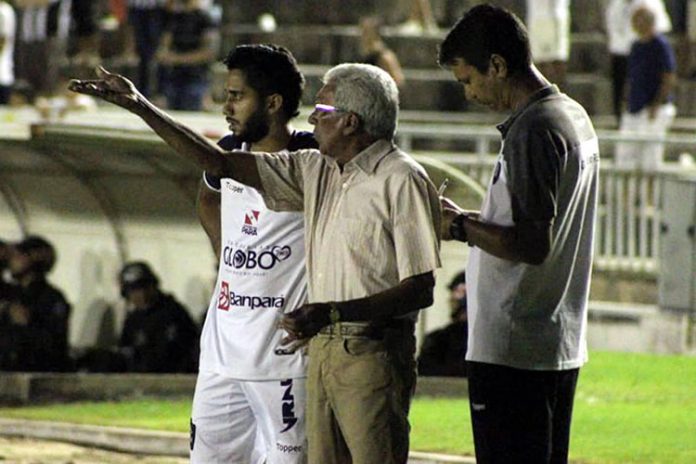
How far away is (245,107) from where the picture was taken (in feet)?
23.7

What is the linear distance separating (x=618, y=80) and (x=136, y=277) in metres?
7.02

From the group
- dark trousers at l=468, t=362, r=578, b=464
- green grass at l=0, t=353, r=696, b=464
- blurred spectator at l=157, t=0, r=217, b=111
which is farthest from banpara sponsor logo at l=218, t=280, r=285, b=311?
blurred spectator at l=157, t=0, r=217, b=111

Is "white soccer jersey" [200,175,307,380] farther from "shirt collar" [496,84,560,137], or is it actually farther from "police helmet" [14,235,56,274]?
"police helmet" [14,235,56,274]

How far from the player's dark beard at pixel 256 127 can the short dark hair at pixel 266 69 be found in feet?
0.23

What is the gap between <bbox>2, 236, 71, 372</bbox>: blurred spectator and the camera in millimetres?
15055

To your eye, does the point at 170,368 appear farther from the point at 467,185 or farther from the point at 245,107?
the point at 245,107

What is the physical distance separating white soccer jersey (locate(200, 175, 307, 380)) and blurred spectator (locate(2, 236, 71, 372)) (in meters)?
7.93

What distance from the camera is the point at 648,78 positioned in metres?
18.7

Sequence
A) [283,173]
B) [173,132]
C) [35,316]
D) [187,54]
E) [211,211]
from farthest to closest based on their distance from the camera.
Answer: [187,54], [35,316], [211,211], [283,173], [173,132]

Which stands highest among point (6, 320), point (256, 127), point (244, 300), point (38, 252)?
point (256, 127)

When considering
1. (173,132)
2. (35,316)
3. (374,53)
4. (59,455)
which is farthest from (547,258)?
(374,53)

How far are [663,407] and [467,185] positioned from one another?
1.86 meters

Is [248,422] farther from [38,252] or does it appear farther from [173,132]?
[38,252]

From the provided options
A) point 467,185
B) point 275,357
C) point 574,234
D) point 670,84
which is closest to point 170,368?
point 467,185
